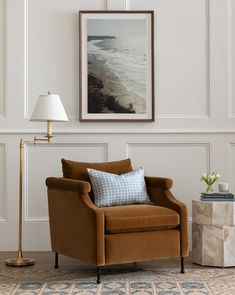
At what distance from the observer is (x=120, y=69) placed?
5.33 m

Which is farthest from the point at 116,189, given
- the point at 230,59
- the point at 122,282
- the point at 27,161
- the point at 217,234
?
the point at 230,59

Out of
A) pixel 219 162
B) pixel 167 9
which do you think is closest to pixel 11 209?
pixel 219 162

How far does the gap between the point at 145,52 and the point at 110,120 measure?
67 cm

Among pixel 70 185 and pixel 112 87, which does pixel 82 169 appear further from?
pixel 112 87

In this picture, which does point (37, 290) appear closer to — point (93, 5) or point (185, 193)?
point (185, 193)

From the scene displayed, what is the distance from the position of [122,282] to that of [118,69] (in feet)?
6.70

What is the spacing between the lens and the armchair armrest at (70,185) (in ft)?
13.5

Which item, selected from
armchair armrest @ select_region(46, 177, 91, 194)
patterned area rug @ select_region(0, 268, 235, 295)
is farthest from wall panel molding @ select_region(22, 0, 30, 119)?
patterned area rug @ select_region(0, 268, 235, 295)

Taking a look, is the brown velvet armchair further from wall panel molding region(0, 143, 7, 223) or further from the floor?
wall panel molding region(0, 143, 7, 223)

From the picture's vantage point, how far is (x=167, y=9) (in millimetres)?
5352

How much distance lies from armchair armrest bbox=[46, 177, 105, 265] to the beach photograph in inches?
44.6

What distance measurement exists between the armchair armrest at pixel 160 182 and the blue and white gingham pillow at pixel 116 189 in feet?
0.33

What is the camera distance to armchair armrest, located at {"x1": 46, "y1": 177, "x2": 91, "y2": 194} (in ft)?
13.5

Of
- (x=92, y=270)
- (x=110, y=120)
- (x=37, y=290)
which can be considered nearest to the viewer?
(x=37, y=290)
